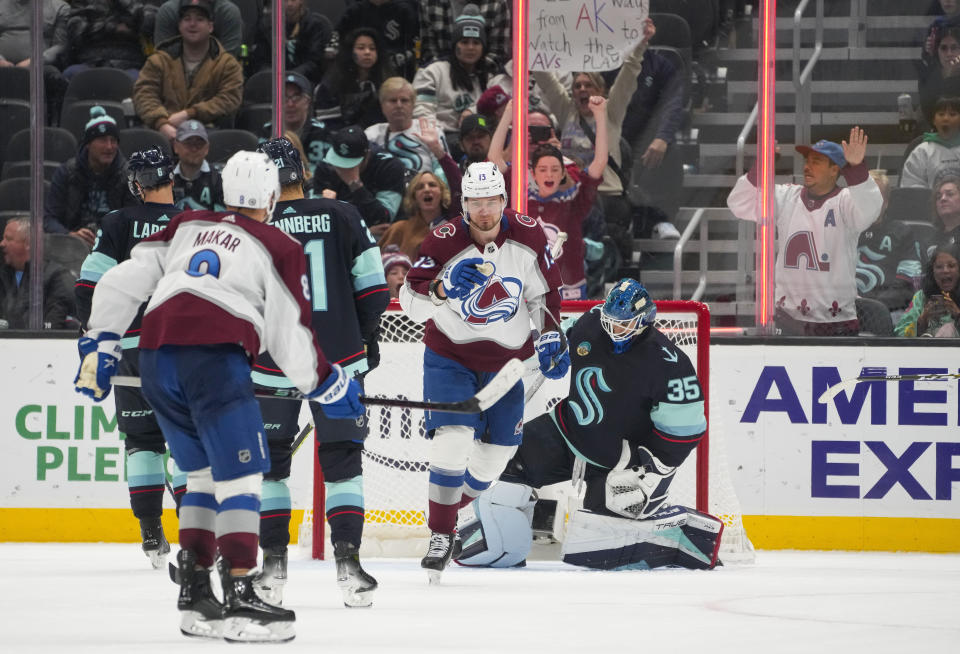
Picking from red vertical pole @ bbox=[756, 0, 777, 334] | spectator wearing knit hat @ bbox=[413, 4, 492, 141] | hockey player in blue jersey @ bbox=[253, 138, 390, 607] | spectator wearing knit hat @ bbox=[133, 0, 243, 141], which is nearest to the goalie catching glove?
red vertical pole @ bbox=[756, 0, 777, 334]

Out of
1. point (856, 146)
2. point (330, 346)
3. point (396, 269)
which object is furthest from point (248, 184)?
point (856, 146)

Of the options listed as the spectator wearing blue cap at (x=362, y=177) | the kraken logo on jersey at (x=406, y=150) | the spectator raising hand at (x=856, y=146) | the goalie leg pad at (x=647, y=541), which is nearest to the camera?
the goalie leg pad at (x=647, y=541)

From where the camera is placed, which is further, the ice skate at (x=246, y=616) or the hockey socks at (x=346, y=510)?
the hockey socks at (x=346, y=510)

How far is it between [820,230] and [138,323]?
2.78 meters

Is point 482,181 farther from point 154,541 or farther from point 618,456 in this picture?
point 154,541

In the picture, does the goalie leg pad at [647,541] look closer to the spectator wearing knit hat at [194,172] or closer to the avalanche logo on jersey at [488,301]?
the avalanche logo on jersey at [488,301]

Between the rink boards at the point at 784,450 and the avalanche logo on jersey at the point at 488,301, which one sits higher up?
the avalanche logo on jersey at the point at 488,301

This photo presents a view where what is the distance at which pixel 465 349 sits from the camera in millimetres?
4629

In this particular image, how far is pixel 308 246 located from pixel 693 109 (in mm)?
2514

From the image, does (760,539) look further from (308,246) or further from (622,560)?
(308,246)

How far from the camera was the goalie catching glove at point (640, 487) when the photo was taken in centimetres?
502

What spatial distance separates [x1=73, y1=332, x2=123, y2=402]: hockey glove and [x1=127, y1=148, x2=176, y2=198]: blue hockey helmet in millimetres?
1387

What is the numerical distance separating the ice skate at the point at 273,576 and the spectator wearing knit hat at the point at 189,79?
2.98 m

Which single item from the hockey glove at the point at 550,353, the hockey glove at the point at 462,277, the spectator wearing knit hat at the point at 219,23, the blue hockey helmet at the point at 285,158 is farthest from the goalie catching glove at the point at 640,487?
the spectator wearing knit hat at the point at 219,23
